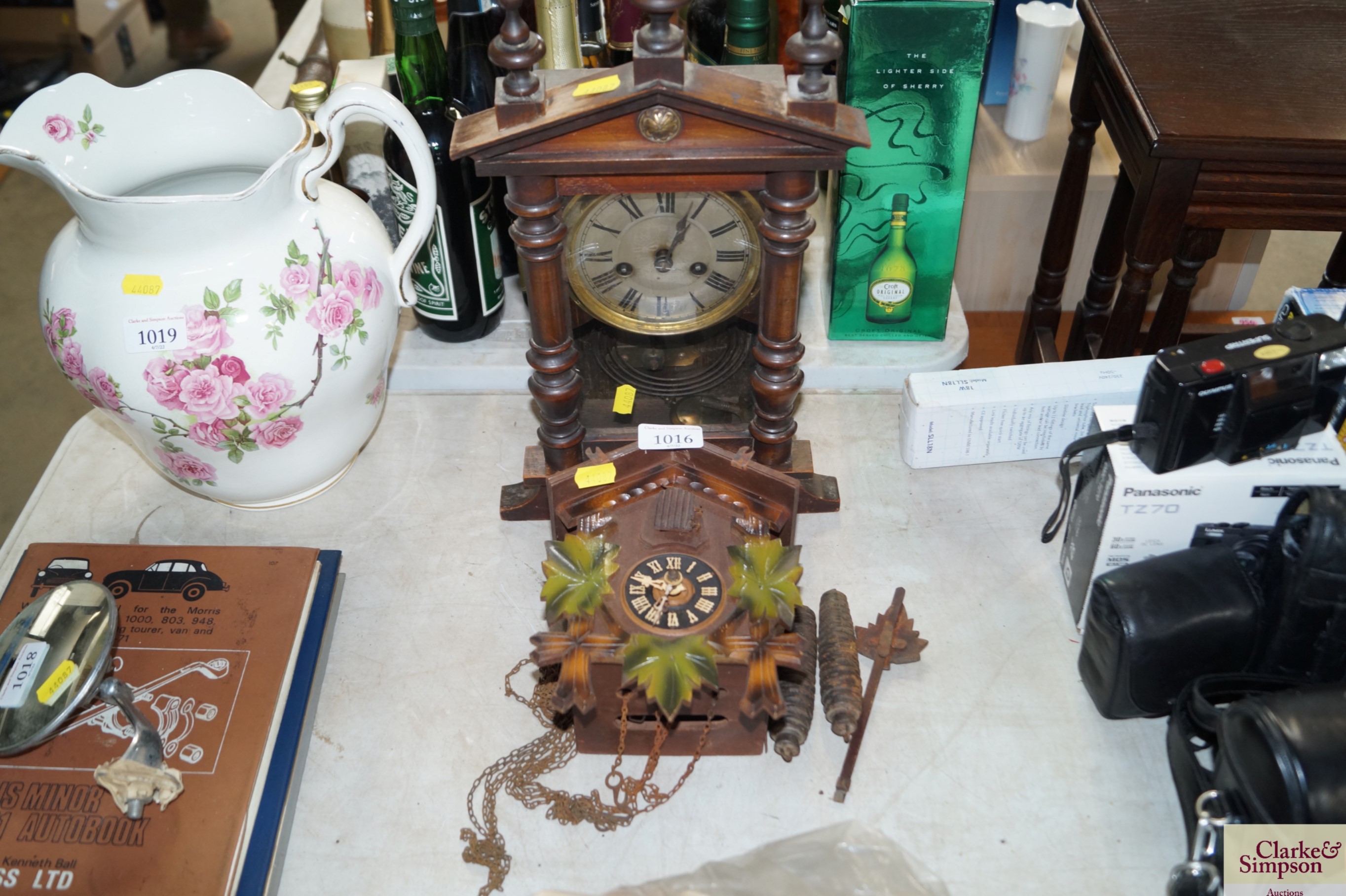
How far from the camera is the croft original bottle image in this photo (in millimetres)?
1060

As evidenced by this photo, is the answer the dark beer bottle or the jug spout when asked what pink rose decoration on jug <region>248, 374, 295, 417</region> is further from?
the dark beer bottle

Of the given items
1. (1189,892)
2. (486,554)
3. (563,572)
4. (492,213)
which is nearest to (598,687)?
(563,572)

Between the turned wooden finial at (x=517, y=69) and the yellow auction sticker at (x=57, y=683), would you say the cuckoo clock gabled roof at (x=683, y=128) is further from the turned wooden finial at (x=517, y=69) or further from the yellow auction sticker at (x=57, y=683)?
the yellow auction sticker at (x=57, y=683)

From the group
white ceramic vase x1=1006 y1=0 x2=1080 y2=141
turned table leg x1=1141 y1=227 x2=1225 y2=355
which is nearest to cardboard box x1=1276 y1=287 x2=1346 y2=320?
turned table leg x1=1141 y1=227 x2=1225 y2=355

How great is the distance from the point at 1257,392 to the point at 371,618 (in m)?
0.74

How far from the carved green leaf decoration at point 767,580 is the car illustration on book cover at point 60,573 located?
0.56m

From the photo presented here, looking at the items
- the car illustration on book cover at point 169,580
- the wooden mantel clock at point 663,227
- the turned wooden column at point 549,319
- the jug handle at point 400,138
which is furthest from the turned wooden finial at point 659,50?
the car illustration on book cover at point 169,580

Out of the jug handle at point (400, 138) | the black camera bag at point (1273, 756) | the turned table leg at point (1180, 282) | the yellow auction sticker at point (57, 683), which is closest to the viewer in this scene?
the black camera bag at point (1273, 756)

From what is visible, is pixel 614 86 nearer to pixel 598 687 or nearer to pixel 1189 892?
pixel 598 687

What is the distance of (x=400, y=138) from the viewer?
93 cm

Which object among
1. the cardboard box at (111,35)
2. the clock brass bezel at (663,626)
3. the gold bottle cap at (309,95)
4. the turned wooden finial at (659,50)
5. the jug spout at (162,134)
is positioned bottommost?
the cardboard box at (111,35)

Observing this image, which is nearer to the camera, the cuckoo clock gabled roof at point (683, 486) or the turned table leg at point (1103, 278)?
the cuckoo clock gabled roof at point (683, 486)

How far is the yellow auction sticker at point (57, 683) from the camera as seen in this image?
0.79 m

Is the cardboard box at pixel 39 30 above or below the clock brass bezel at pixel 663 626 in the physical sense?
below
